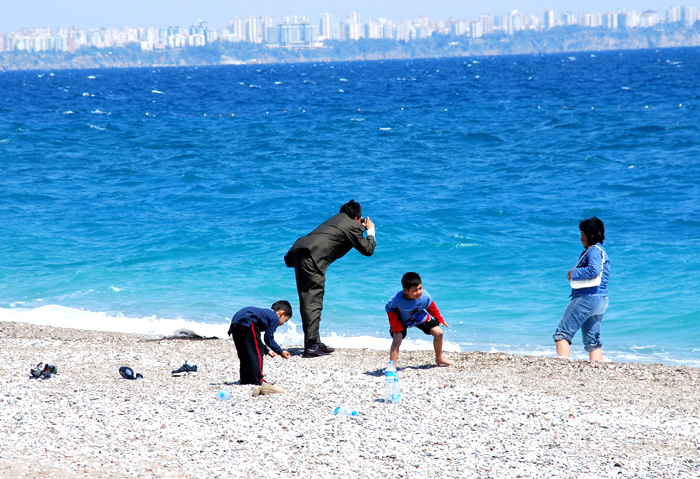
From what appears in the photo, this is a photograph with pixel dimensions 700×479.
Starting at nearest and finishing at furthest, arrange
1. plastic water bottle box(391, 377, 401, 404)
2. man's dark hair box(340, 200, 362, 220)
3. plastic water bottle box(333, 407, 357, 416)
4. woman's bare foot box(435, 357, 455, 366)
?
plastic water bottle box(333, 407, 357, 416), plastic water bottle box(391, 377, 401, 404), woman's bare foot box(435, 357, 455, 366), man's dark hair box(340, 200, 362, 220)

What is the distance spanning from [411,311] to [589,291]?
1705mm

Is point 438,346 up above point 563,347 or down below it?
above

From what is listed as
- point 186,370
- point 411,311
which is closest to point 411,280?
point 411,311

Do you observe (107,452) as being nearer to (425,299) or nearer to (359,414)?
(359,414)

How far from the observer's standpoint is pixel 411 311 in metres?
6.86

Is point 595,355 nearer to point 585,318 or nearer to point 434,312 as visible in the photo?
point 585,318

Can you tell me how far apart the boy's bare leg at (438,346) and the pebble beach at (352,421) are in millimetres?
103

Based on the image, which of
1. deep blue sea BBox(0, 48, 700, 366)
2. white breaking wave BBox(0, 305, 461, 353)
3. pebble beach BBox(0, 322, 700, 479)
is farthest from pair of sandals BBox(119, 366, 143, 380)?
deep blue sea BBox(0, 48, 700, 366)

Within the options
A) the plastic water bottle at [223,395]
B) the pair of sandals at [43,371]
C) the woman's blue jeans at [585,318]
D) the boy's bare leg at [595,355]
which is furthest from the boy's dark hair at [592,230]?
the pair of sandals at [43,371]

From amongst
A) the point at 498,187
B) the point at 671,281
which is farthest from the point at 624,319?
the point at 498,187

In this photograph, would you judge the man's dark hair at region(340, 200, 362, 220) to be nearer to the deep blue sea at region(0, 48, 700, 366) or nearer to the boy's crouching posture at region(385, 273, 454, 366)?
the boy's crouching posture at region(385, 273, 454, 366)

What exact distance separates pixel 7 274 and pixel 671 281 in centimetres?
1162

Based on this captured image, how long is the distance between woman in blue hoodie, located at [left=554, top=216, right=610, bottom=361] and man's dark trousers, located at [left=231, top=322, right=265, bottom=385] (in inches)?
114

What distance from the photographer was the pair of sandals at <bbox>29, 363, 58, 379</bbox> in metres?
6.72
